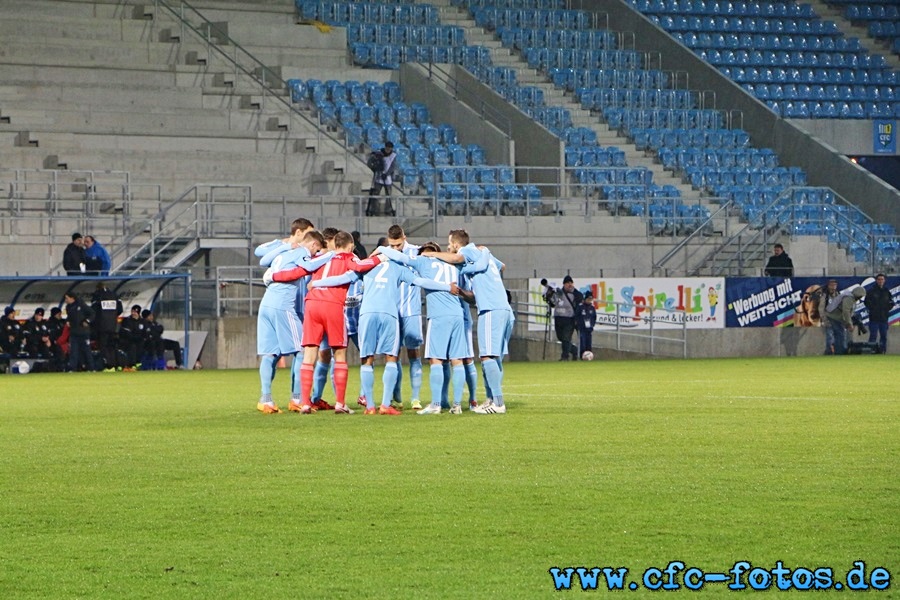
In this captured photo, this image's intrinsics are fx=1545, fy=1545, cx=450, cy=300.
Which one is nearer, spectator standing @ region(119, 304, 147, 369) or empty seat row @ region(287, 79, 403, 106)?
spectator standing @ region(119, 304, 147, 369)

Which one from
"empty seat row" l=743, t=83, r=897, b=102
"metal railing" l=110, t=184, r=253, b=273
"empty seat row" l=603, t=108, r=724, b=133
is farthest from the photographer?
"empty seat row" l=743, t=83, r=897, b=102

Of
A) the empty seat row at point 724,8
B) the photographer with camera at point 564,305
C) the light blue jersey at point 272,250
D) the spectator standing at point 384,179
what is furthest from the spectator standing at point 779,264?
the light blue jersey at point 272,250

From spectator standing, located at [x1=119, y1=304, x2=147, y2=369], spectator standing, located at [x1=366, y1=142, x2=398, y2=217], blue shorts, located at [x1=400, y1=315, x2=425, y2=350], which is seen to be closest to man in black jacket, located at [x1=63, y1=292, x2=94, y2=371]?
spectator standing, located at [x1=119, y1=304, x2=147, y2=369]

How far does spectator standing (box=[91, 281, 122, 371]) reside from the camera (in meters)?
28.7

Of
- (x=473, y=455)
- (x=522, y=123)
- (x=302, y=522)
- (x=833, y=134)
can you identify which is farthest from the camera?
(x=833, y=134)

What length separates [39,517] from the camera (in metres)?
9.20

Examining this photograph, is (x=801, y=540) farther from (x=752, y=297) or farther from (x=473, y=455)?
(x=752, y=297)

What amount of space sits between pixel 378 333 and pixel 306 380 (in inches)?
39.1

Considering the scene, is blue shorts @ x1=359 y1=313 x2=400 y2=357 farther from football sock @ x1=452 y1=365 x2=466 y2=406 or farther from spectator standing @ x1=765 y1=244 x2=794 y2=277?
spectator standing @ x1=765 y1=244 x2=794 y2=277

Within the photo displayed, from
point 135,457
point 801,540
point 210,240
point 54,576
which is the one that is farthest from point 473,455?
point 210,240

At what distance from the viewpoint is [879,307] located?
34250 mm

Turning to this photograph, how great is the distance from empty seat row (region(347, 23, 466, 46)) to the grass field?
88.2 feet

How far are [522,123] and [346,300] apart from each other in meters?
24.0

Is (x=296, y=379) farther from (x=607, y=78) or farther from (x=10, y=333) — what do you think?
(x=607, y=78)
